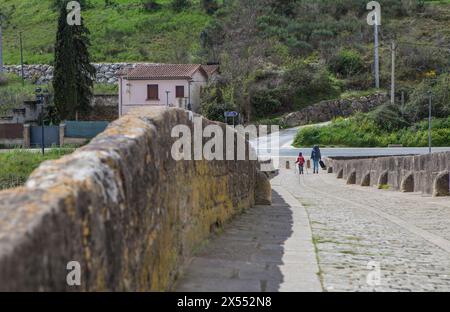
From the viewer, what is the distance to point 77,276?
10.0 ft

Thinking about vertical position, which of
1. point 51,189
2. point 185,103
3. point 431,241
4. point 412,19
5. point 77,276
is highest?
point 412,19

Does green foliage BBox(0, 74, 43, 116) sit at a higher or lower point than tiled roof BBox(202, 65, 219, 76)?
lower

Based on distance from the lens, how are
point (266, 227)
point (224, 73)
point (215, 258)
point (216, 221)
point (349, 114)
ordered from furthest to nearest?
point (224, 73), point (349, 114), point (266, 227), point (216, 221), point (215, 258)

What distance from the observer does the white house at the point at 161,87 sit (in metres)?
55.0

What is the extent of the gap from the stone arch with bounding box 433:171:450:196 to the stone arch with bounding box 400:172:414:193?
256 centimetres

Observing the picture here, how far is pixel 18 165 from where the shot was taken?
115 ft

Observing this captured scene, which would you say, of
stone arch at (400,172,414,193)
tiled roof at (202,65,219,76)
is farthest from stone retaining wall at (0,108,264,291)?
tiled roof at (202,65,219,76)

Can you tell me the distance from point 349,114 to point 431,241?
45.9 meters

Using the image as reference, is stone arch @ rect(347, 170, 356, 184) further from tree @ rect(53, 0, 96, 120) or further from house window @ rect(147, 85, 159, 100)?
house window @ rect(147, 85, 159, 100)

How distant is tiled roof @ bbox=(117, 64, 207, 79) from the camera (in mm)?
55031

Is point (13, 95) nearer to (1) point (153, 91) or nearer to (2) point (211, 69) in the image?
(1) point (153, 91)
